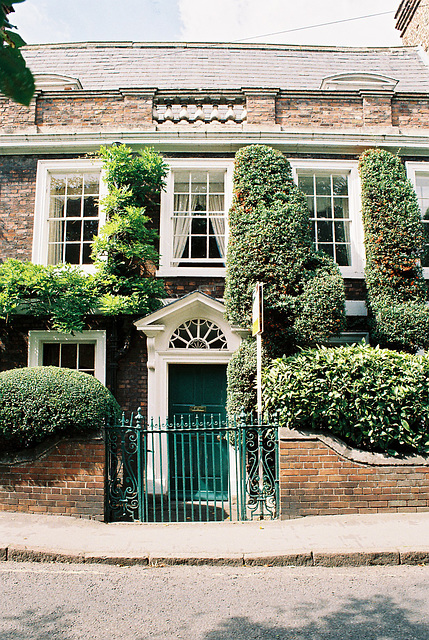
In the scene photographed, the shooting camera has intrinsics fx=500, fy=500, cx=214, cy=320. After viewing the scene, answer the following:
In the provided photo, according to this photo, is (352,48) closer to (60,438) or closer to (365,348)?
(365,348)

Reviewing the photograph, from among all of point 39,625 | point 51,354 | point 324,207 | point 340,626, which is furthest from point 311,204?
point 39,625

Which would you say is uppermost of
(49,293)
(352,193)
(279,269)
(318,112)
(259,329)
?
(318,112)

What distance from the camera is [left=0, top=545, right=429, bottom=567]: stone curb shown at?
205 inches

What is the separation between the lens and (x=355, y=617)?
3994 millimetres

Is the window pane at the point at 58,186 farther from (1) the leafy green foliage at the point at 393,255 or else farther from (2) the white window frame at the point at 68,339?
(1) the leafy green foliage at the point at 393,255

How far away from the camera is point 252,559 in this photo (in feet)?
17.2

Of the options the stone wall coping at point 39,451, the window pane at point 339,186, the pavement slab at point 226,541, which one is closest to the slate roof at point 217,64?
the window pane at point 339,186

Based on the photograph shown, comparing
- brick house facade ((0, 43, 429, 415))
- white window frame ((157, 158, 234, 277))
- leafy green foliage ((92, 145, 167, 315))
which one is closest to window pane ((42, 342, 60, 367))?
brick house facade ((0, 43, 429, 415))

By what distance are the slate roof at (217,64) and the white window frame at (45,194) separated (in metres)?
3.04

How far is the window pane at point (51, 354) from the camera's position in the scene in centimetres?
987

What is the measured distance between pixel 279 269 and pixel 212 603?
5429 millimetres

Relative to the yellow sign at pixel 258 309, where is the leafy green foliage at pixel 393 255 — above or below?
above

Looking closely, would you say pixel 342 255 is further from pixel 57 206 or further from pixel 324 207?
pixel 57 206

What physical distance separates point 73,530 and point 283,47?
13189 mm
